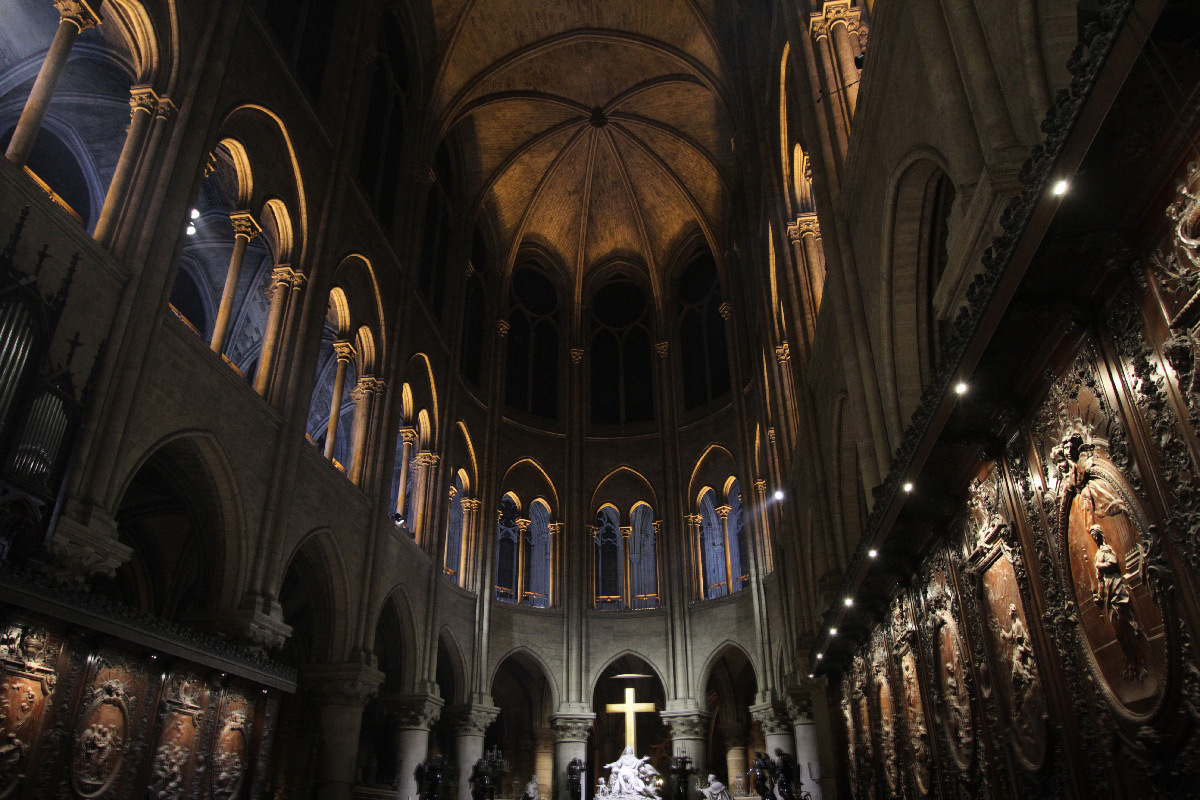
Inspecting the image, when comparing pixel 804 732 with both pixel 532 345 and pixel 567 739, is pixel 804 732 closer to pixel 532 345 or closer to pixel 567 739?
pixel 567 739

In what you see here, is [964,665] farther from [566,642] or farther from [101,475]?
[566,642]

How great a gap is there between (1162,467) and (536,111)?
24571 mm

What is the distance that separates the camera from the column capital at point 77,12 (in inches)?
368

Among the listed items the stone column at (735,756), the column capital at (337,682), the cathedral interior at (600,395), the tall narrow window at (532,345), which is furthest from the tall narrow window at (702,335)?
the column capital at (337,682)

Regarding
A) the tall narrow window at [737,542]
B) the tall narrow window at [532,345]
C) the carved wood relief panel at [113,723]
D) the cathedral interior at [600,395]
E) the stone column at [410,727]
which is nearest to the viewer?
the cathedral interior at [600,395]

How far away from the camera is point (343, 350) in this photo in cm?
1650

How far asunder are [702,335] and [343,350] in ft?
47.0

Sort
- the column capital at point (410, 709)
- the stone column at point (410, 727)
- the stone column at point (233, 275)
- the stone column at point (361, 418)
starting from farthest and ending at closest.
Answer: the column capital at point (410, 709)
the stone column at point (410, 727)
the stone column at point (361, 418)
the stone column at point (233, 275)

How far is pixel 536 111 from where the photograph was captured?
25891 mm

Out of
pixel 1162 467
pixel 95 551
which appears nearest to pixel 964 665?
pixel 1162 467

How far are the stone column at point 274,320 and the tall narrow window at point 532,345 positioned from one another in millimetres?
13108

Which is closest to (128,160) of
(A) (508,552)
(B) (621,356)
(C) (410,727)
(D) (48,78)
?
(D) (48,78)

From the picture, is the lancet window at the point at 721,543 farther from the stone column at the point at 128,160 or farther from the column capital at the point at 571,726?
the stone column at the point at 128,160

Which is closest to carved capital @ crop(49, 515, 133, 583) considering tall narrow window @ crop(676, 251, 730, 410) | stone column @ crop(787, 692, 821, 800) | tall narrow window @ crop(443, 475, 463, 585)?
stone column @ crop(787, 692, 821, 800)
